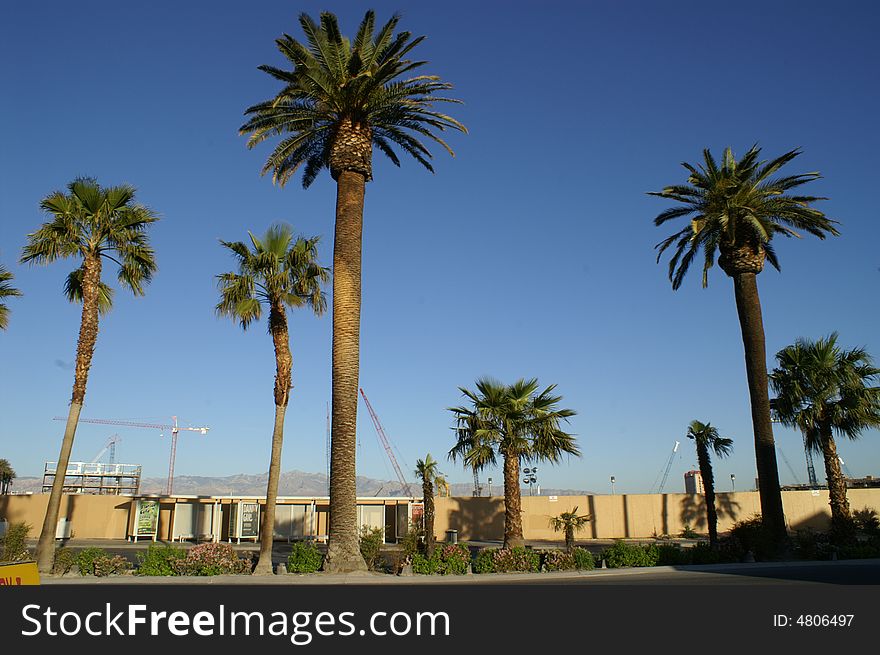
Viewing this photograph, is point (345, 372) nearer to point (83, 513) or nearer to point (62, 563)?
point (62, 563)

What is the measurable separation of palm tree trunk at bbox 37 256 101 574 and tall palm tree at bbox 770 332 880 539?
104 feet

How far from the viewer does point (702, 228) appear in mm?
29859

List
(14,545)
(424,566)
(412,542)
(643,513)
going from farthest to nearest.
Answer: (643,513) → (412,542) → (424,566) → (14,545)

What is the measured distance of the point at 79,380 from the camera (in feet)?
79.3

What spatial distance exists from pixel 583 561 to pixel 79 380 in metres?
18.9

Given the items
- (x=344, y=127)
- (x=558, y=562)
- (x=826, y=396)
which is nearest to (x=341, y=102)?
(x=344, y=127)

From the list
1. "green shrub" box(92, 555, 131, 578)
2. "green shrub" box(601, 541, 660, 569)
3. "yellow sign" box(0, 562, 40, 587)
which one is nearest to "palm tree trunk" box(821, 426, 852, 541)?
"green shrub" box(601, 541, 660, 569)

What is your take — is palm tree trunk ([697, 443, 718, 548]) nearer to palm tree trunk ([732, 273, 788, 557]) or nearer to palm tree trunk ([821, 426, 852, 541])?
palm tree trunk ([732, 273, 788, 557])

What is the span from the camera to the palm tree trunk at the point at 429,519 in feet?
82.1

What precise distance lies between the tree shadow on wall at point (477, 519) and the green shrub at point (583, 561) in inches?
957

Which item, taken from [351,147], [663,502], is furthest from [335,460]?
[663,502]

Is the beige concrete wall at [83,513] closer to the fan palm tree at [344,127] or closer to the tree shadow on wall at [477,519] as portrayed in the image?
the tree shadow on wall at [477,519]

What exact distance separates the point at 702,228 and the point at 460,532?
28122mm

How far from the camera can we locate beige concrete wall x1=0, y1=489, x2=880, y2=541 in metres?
47.0
